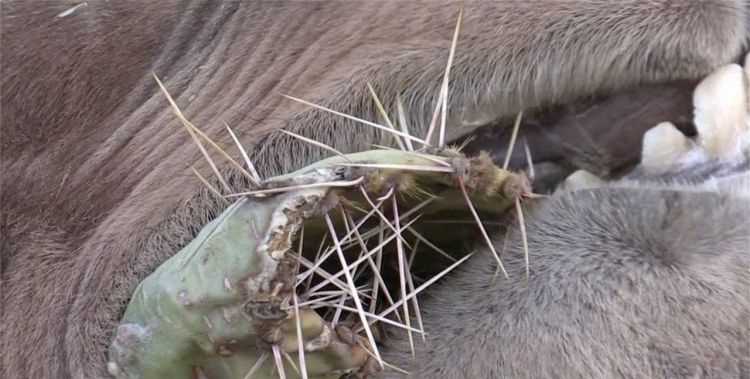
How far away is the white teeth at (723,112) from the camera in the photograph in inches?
52.4

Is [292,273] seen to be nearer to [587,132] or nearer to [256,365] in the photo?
[256,365]

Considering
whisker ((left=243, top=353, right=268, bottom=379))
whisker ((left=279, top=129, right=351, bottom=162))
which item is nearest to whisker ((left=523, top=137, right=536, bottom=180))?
whisker ((left=279, top=129, right=351, bottom=162))

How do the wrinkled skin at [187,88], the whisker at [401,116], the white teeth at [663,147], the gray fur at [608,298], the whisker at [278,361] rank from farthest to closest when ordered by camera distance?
the white teeth at [663,147]
the wrinkled skin at [187,88]
the whisker at [401,116]
the gray fur at [608,298]
the whisker at [278,361]

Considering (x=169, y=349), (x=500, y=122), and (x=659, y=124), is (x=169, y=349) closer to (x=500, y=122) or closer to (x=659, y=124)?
(x=500, y=122)

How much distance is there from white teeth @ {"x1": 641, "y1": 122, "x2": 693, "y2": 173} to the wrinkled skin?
0.31 feet

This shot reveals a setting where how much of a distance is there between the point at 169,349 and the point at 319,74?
1.65ft

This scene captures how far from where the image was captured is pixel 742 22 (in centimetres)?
133

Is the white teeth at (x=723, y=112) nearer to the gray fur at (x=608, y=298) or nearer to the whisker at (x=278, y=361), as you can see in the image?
the gray fur at (x=608, y=298)

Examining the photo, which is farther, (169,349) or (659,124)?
(659,124)

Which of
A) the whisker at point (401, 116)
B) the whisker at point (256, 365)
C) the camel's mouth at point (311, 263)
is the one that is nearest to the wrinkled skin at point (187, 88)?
the whisker at point (401, 116)

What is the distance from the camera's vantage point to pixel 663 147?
139 centimetres

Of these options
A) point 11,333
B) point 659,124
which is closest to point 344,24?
point 659,124

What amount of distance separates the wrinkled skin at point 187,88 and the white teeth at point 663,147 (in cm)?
9

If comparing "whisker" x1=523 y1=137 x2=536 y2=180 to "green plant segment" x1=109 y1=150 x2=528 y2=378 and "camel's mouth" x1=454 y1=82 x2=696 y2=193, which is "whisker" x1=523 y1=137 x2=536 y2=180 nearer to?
"camel's mouth" x1=454 y1=82 x2=696 y2=193
